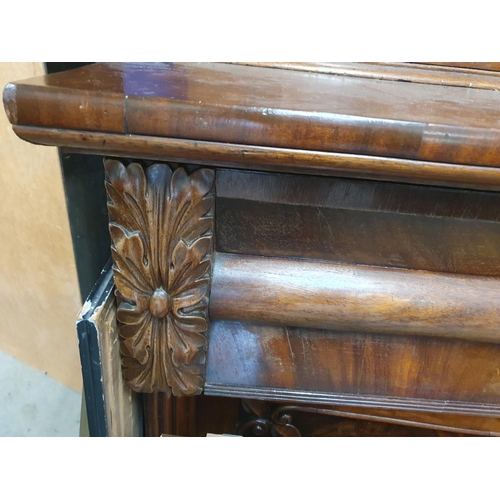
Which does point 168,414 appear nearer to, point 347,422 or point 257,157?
point 347,422

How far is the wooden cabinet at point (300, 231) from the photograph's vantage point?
315mm

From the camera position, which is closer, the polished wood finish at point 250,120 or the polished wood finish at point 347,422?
the polished wood finish at point 250,120

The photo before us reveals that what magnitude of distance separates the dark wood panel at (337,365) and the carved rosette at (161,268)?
0.04 meters

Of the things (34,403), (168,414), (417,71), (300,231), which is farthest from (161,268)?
(34,403)

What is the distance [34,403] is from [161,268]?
665 mm

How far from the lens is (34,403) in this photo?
2.81ft

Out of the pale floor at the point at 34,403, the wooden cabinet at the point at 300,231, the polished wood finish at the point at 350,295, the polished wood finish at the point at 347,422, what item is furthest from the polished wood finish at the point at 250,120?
the pale floor at the point at 34,403

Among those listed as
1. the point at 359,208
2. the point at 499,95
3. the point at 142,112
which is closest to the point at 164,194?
the point at 142,112

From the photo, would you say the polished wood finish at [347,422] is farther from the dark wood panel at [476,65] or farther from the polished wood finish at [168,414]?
the dark wood panel at [476,65]

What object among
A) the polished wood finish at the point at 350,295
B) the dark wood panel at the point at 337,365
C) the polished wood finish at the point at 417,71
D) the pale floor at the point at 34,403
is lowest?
the pale floor at the point at 34,403

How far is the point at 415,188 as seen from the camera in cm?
40

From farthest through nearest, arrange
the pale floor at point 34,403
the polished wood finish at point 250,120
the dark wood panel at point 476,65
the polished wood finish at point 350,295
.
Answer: the pale floor at point 34,403
the dark wood panel at point 476,65
the polished wood finish at point 350,295
the polished wood finish at point 250,120

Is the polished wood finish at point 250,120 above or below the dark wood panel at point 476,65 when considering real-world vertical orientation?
below

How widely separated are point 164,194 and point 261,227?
0.11 metres
